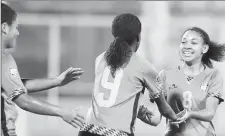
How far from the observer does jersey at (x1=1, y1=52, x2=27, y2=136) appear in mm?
3039

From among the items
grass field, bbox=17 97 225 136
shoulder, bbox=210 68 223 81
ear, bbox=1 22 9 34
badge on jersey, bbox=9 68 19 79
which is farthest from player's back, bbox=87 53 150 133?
grass field, bbox=17 97 225 136

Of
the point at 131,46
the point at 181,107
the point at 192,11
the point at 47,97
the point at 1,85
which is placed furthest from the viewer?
the point at 47,97

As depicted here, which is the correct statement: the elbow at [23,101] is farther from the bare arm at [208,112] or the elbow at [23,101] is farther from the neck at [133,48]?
the bare arm at [208,112]

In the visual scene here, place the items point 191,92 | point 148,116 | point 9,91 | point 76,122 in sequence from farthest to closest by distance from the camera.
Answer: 1. point 191,92
2. point 148,116
3. point 9,91
4. point 76,122

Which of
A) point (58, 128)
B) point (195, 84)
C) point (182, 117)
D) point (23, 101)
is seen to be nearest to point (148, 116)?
point (182, 117)

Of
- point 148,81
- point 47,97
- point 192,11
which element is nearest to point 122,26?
point 148,81

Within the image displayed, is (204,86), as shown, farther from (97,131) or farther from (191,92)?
(97,131)

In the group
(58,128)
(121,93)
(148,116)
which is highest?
(121,93)

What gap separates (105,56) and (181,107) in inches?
29.5

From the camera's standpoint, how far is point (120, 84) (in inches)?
127

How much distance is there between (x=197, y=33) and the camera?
3787 mm

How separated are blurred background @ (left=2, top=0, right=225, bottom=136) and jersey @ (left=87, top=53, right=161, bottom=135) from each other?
521 centimetres

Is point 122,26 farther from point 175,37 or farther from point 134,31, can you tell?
point 175,37

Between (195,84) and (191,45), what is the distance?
0.28 m
